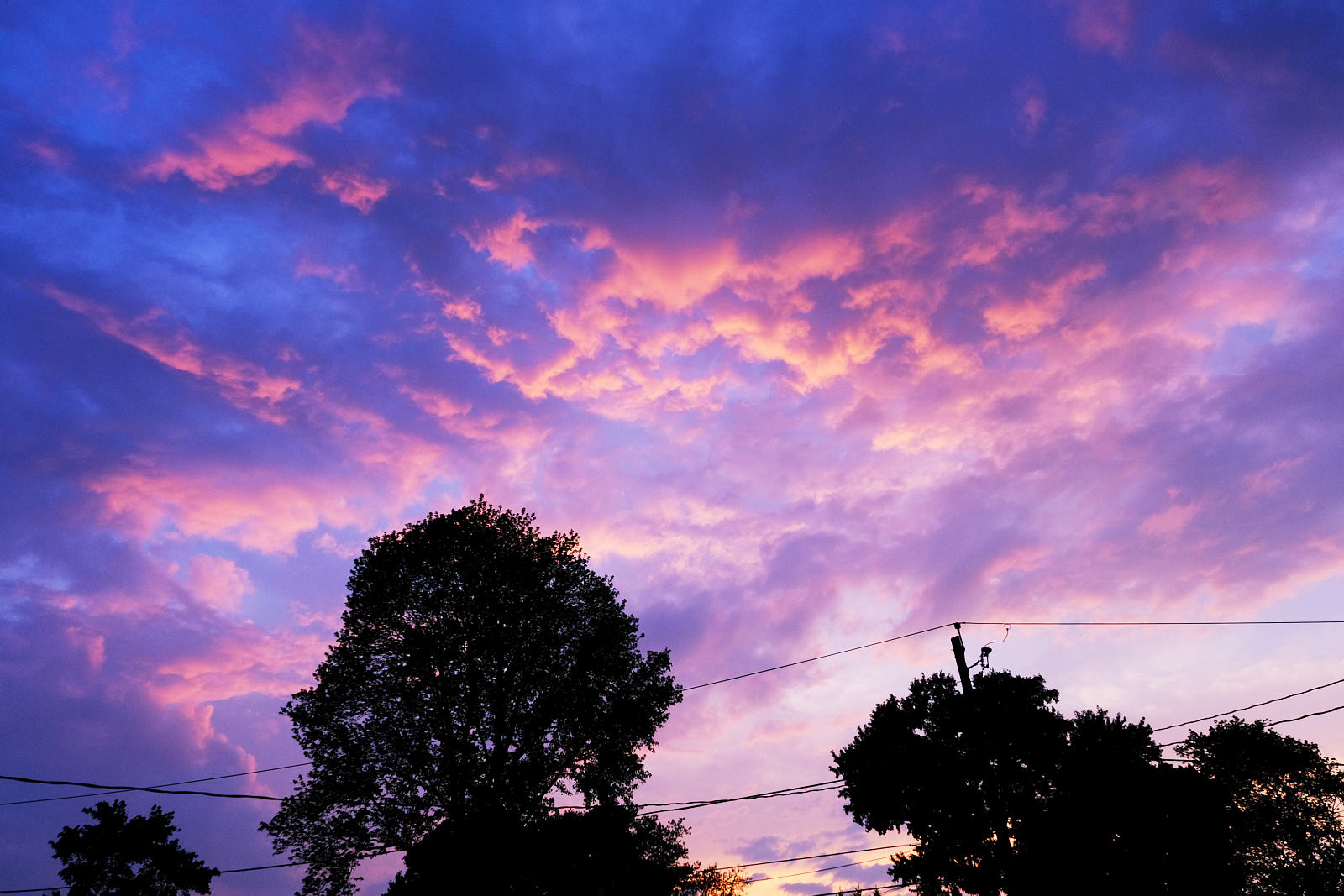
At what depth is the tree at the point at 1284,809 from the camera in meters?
41.2

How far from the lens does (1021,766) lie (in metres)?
35.4

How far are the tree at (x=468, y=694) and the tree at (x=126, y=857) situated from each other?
33209 mm

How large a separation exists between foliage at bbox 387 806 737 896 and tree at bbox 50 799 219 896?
3562cm

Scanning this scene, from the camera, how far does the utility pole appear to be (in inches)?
887

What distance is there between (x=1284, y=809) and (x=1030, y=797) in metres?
21.6

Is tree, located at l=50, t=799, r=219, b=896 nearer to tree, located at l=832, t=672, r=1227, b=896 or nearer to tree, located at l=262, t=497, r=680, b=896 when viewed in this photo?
tree, located at l=262, t=497, r=680, b=896

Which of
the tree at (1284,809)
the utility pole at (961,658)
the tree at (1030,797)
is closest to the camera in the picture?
the utility pole at (961,658)

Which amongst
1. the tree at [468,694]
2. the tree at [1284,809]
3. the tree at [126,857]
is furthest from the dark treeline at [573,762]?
the tree at [126,857]

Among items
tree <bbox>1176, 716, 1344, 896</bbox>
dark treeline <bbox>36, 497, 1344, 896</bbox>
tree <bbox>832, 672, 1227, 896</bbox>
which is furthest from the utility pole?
tree <bbox>1176, 716, 1344, 896</bbox>

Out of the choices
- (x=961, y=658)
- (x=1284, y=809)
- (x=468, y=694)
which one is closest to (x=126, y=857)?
(x=468, y=694)

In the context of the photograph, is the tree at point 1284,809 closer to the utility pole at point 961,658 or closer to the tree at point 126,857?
the utility pole at point 961,658

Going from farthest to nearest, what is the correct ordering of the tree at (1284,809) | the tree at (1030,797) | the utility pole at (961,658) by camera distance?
the tree at (1284,809), the tree at (1030,797), the utility pole at (961,658)

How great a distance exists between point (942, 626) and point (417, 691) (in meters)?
19.1

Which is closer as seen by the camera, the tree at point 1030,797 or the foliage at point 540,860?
the foliage at point 540,860
